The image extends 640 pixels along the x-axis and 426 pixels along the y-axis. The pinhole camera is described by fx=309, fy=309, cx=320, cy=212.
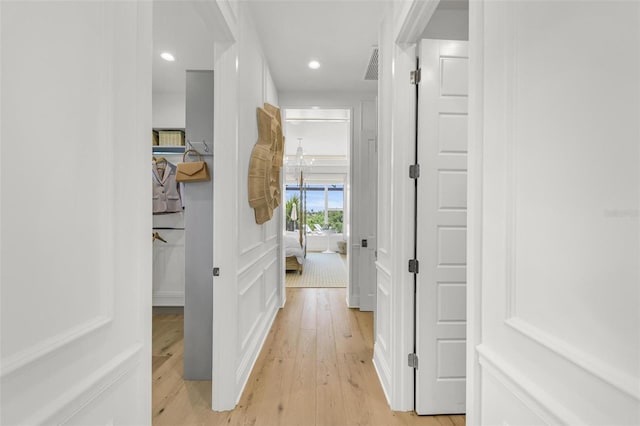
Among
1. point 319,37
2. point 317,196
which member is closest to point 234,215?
point 319,37

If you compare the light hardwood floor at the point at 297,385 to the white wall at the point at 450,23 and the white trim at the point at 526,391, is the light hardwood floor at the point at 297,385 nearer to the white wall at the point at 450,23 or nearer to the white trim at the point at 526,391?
the white trim at the point at 526,391

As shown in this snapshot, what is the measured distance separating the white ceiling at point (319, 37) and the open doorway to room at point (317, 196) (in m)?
0.57

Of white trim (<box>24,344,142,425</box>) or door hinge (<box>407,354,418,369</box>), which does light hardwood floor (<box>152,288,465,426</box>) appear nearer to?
door hinge (<box>407,354,418,369</box>)

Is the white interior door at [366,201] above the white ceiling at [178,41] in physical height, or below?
below

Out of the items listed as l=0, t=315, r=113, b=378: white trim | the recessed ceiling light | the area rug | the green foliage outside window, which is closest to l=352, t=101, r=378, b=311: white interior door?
the area rug

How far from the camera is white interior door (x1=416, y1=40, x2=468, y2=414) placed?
6.07 feet

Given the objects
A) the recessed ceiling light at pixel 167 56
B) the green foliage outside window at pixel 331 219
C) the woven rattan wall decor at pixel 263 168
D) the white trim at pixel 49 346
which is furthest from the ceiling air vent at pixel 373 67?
the green foliage outside window at pixel 331 219

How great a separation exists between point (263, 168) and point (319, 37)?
1314 millimetres

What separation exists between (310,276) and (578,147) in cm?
535

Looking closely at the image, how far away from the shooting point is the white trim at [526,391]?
2.10ft

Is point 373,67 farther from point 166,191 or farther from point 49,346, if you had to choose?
point 49,346

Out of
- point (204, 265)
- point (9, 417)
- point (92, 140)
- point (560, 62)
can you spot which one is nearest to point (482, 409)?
point (560, 62)

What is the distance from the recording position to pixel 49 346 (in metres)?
0.61

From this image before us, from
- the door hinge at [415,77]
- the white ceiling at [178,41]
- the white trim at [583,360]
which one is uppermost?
the white ceiling at [178,41]
